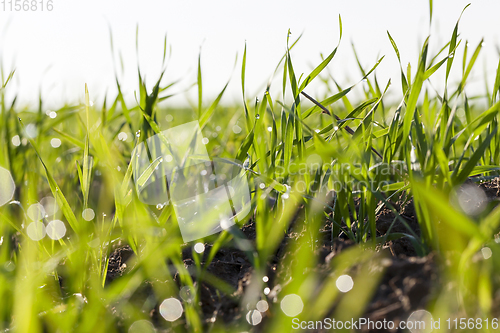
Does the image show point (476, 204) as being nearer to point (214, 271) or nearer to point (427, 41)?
point (427, 41)

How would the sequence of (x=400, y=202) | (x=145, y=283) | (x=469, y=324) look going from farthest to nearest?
(x=400, y=202) → (x=145, y=283) → (x=469, y=324)

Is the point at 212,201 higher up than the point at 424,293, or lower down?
lower down

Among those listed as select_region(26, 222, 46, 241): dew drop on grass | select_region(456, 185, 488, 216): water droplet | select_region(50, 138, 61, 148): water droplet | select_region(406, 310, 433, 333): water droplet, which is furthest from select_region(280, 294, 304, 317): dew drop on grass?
select_region(50, 138, 61, 148): water droplet

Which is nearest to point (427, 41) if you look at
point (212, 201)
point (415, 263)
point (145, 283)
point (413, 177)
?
point (413, 177)

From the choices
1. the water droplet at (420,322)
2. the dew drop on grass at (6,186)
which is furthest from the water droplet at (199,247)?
the dew drop on grass at (6,186)

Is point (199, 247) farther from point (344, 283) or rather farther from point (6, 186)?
point (6, 186)

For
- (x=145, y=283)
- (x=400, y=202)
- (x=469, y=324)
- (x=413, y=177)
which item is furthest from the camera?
(x=400, y=202)

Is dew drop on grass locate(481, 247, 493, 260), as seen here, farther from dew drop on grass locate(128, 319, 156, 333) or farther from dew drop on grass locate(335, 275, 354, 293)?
dew drop on grass locate(128, 319, 156, 333)
